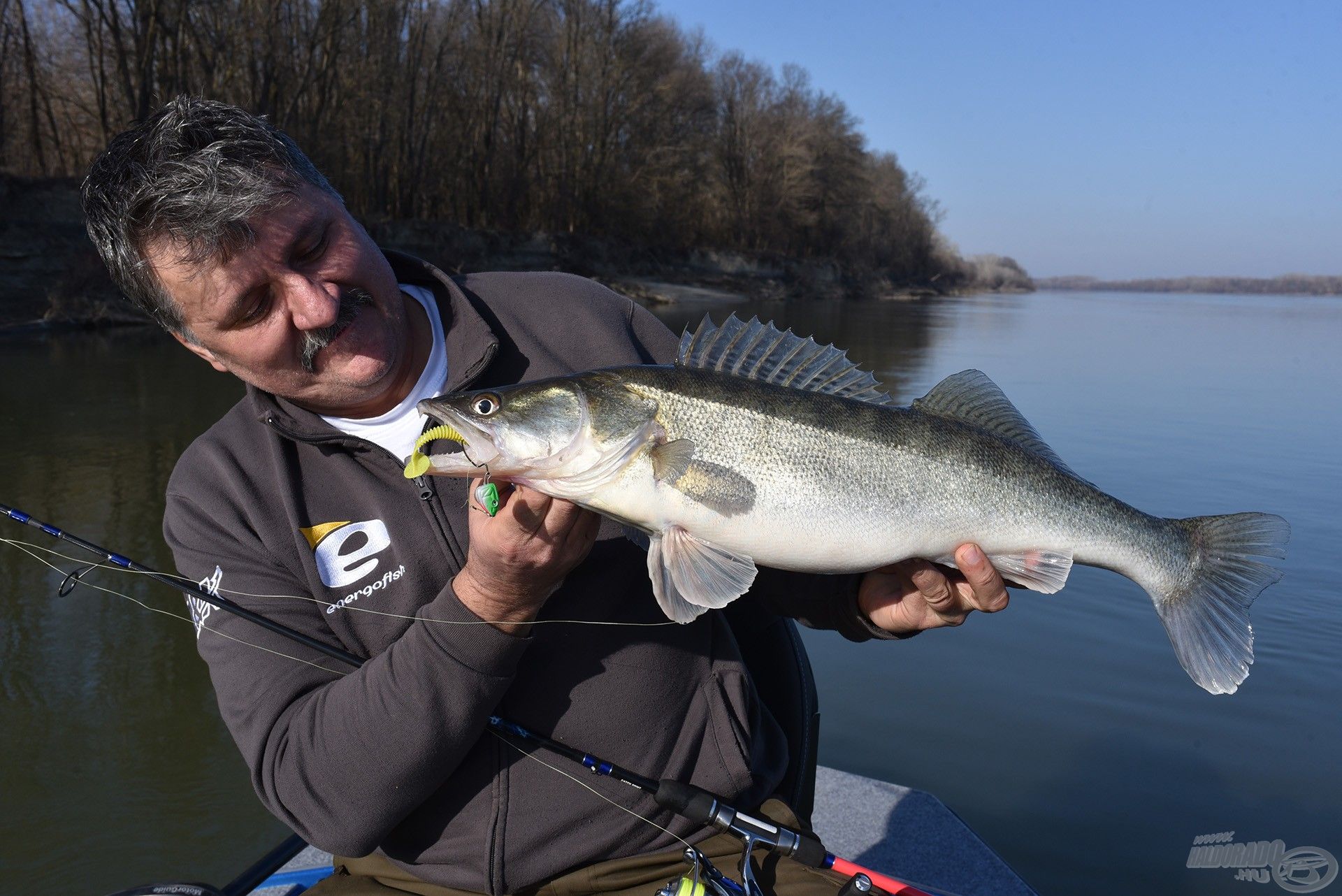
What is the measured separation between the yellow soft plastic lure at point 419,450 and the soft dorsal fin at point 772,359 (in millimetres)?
570

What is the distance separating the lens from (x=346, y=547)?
2.21 meters

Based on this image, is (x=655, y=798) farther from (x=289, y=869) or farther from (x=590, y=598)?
(x=289, y=869)

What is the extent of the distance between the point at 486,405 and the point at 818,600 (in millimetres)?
1078

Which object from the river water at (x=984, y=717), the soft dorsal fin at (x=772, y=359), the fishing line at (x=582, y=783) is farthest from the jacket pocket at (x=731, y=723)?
the river water at (x=984, y=717)

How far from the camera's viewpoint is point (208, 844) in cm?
385

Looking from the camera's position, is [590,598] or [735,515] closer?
[735,515]

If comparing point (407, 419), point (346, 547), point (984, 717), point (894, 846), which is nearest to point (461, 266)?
point (984, 717)

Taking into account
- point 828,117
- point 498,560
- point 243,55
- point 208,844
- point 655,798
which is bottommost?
point 208,844

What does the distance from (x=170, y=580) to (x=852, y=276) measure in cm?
5570

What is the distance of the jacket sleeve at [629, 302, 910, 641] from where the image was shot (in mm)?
2451

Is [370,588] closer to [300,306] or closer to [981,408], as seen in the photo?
[300,306]

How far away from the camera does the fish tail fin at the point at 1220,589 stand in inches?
93.4

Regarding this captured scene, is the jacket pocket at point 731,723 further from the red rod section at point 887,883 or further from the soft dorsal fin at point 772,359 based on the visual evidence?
the soft dorsal fin at point 772,359

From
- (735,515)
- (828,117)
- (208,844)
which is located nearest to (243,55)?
(208,844)
